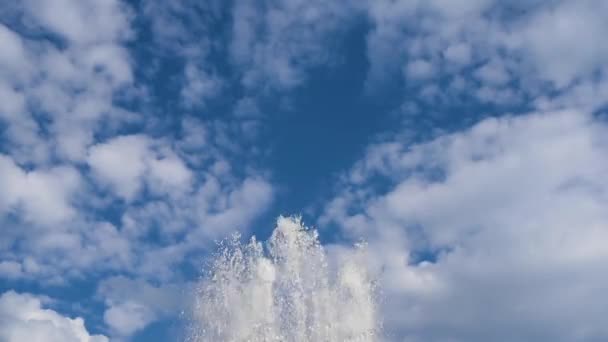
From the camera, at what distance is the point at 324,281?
89375mm

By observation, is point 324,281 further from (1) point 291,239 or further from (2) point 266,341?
(2) point 266,341

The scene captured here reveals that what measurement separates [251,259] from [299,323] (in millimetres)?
19300

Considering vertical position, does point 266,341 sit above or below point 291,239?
below

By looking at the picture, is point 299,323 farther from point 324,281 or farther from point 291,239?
point 291,239

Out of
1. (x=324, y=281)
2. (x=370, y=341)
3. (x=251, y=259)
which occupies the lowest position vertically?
(x=370, y=341)

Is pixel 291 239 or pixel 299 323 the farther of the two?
pixel 291 239

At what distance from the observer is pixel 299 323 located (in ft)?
273

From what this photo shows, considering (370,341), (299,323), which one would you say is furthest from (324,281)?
(370,341)

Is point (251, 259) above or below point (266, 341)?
above

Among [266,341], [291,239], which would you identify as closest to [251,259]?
[291,239]

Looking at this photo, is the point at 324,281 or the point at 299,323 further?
the point at 324,281

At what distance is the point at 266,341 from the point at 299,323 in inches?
339

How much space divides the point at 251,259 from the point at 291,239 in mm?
11323

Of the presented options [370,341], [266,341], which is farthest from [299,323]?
[370,341]
